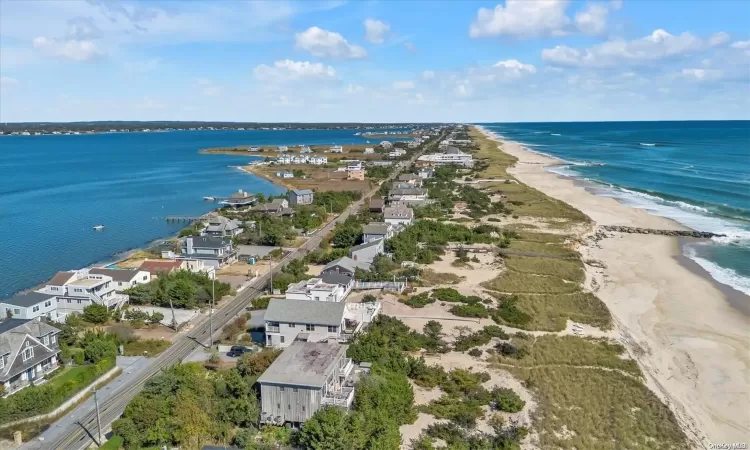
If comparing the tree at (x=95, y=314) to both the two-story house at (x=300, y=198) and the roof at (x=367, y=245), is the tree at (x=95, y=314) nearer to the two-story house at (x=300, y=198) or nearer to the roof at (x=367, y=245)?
the roof at (x=367, y=245)

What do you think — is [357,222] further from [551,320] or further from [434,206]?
[551,320]

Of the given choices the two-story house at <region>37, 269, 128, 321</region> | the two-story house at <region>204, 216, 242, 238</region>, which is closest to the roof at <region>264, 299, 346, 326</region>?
the two-story house at <region>37, 269, 128, 321</region>

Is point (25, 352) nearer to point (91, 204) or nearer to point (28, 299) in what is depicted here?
point (28, 299)

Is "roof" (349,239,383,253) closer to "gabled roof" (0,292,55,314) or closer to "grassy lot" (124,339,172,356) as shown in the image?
"grassy lot" (124,339,172,356)

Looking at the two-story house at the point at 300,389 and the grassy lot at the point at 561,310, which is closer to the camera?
the two-story house at the point at 300,389

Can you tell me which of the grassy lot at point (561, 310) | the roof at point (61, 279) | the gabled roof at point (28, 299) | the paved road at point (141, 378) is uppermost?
the roof at point (61, 279)

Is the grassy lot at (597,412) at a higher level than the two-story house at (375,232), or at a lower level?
lower

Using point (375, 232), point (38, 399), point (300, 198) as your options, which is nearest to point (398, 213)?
point (375, 232)

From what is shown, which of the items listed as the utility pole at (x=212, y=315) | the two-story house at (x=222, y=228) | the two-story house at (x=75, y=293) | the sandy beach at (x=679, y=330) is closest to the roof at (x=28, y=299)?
the two-story house at (x=75, y=293)
